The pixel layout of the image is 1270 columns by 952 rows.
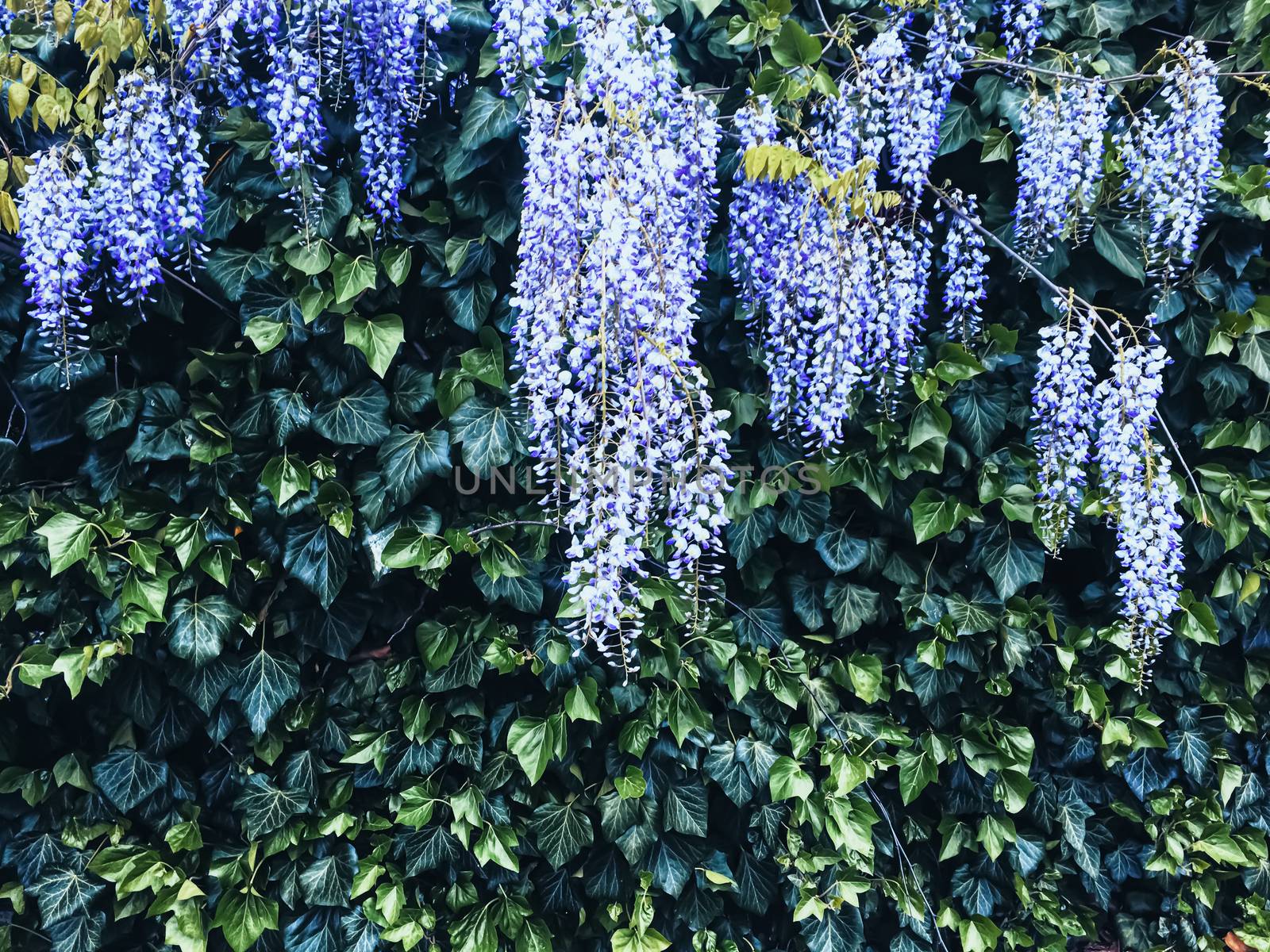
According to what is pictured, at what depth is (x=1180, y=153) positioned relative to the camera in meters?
2.07

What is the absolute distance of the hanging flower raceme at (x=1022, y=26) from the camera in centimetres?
216

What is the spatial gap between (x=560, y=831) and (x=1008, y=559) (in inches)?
56.6

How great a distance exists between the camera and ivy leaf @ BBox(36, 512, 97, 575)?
193 centimetres

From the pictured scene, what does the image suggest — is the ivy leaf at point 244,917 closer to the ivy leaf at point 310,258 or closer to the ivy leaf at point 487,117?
the ivy leaf at point 310,258

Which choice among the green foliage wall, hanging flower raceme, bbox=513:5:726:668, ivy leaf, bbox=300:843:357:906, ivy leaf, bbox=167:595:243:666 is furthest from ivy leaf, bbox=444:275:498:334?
ivy leaf, bbox=300:843:357:906

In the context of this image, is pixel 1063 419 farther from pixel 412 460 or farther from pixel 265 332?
pixel 265 332

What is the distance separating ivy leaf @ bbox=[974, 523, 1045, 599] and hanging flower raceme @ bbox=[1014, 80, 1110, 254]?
797 mm

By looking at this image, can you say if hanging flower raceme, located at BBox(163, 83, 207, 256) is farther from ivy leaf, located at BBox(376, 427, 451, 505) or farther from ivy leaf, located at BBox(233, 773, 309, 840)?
ivy leaf, located at BBox(233, 773, 309, 840)

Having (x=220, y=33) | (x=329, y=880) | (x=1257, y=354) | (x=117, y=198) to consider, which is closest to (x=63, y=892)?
(x=329, y=880)

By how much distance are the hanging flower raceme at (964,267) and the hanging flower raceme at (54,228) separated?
6.64 ft

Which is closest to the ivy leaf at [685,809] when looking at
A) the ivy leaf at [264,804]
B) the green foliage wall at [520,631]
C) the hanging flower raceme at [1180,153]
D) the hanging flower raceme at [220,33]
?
the green foliage wall at [520,631]

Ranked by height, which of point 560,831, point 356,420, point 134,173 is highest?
point 134,173

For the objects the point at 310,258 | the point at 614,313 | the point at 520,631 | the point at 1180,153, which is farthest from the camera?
the point at 520,631

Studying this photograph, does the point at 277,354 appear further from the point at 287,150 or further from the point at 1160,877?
the point at 1160,877
